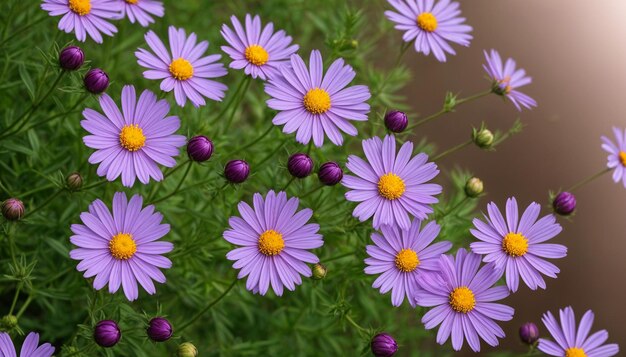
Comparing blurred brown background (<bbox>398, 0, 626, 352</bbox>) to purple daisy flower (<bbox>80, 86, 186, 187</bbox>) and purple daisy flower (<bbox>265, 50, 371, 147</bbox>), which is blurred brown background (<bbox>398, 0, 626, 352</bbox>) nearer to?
purple daisy flower (<bbox>265, 50, 371, 147</bbox>)

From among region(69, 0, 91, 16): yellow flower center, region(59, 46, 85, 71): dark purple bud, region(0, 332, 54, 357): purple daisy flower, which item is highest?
region(69, 0, 91, 16): yellow flower center

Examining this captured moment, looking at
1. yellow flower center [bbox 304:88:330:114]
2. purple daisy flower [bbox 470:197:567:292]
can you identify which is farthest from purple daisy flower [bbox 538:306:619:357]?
yellow flower center [bbox 304:88:330:114]

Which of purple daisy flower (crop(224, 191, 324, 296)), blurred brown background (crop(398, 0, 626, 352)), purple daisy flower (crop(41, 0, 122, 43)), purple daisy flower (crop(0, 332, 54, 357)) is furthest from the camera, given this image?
blurred brown background (crop(398, 0, 626, 352))

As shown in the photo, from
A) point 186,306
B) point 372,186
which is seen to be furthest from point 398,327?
point 372,186

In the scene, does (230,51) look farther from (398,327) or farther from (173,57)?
(398,327)

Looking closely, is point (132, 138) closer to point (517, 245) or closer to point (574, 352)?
point (517, 245)

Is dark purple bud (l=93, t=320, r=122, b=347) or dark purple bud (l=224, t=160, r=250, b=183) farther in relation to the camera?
dark purple bud (l=224, t=160, r=250, b=183)

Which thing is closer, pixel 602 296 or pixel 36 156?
pixel 36 156
